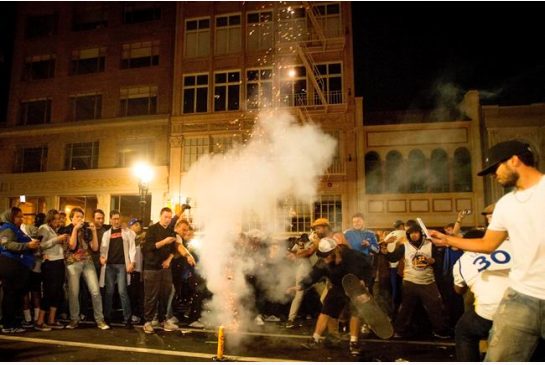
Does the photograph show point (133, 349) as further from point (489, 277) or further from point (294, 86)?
point (294, 86)

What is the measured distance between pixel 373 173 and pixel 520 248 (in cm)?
1609

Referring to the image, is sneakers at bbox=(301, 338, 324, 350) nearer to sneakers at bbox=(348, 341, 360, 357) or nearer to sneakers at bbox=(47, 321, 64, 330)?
sneakers at bbox=(348, 341, 360, 357)

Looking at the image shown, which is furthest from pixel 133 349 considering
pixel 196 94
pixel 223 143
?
pixel 196 94

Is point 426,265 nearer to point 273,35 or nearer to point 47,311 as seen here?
point 47,311

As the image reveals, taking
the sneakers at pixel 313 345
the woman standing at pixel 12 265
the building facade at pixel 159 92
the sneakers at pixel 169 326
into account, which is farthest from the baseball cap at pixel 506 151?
the building facade at pixel 159 92

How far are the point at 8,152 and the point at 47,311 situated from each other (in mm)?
20169

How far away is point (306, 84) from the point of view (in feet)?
64.4

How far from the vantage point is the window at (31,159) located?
22.5 m

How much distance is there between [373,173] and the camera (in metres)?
18.5

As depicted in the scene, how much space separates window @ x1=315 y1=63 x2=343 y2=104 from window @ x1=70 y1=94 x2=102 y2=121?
1279 centimetres

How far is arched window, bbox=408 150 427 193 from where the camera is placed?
18.2 metres

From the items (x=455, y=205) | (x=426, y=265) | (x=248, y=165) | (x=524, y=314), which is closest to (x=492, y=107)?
(x=455, y=205)

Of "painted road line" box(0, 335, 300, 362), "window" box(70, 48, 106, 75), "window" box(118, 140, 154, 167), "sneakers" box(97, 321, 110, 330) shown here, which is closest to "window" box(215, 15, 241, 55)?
"window" box(118, 140, 154, 167)

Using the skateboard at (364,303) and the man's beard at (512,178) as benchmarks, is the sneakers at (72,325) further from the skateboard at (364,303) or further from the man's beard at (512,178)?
the man's beard at (512,178)
